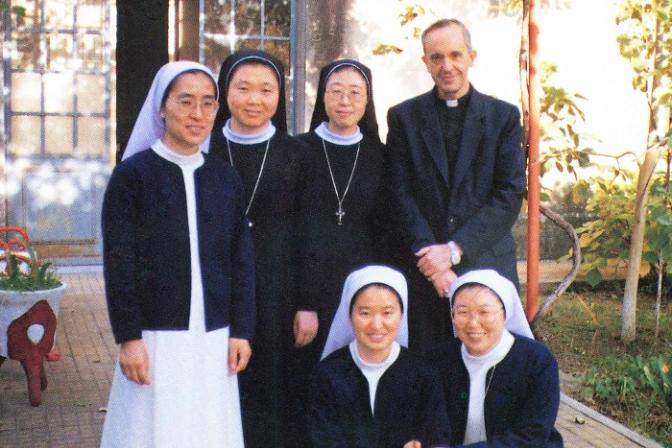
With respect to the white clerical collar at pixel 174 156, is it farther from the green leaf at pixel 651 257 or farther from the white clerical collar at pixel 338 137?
the green leaf at pixel 651 257

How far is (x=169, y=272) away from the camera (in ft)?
10.2

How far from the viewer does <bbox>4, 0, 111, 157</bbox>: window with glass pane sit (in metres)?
8.69

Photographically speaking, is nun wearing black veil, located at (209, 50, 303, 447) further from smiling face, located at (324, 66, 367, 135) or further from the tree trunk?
the tree trunk

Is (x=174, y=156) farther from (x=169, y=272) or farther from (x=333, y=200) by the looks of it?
(x=333, y=200)

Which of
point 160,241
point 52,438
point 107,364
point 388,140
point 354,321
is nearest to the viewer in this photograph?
point 160,241

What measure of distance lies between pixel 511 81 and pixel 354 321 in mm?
5943

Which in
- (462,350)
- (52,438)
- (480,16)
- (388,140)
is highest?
(480,16)

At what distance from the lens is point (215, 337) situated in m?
3.17

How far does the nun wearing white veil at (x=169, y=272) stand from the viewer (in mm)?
3039

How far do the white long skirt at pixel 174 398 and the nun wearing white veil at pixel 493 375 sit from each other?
0.87 meters

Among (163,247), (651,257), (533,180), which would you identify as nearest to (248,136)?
(163,247)

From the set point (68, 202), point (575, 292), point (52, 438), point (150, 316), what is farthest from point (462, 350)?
point (68, 202)

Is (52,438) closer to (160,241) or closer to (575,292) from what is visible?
(160,241)

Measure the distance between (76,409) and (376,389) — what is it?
242 centimetres
